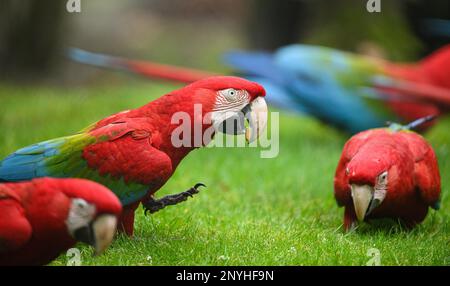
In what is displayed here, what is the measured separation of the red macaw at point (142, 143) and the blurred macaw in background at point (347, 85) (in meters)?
1.93

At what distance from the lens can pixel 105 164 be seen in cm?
243

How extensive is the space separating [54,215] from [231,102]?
0.89m

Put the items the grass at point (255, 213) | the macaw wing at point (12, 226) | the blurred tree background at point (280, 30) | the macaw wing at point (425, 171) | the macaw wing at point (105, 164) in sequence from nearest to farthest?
the macaw wing at point (12, 226)
the macaw wing at point (105, 164)
the grass at point (255, 213)
the macaw wing at point (425, 171)
the blurred tree background at point (280, 30)

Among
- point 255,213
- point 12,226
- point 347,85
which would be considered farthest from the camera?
point 347,85

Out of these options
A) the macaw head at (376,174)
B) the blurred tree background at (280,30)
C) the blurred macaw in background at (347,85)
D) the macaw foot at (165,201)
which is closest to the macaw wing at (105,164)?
the macaw foot at (165,201)

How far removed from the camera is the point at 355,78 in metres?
4.81

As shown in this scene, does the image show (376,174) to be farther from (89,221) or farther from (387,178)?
(89,221)

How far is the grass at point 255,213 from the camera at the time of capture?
2.57 meters

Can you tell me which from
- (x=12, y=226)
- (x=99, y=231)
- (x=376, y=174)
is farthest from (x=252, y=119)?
(x=12, y=226)

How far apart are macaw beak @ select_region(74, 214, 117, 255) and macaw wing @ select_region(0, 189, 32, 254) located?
0.55ft

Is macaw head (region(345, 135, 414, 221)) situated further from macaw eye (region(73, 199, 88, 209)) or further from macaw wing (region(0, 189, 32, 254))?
macaw wing (region(0, 189, 32, 254))

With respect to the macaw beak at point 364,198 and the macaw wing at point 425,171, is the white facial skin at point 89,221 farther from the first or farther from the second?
the macaw wing at point 425,171

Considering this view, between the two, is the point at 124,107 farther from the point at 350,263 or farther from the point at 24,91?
the point at 350,263

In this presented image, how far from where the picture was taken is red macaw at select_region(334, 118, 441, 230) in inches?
107
